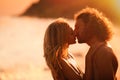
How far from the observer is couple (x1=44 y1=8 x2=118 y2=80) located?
257 cm

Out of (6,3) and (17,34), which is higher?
(6,3)

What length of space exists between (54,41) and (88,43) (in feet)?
0.82

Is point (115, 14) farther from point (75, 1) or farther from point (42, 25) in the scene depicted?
point (42, 25)

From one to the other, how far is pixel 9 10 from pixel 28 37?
17.0 inches

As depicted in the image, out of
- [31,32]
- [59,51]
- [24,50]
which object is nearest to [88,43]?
[59,51]

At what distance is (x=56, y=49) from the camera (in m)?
2.88

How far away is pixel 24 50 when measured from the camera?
498cm

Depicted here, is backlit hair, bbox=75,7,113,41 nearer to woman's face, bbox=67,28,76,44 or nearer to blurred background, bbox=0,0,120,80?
woman's face, bbox=67,28,76,44

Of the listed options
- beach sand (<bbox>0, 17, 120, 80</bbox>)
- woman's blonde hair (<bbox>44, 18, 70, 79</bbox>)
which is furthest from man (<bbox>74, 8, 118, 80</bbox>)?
beach sand (<bbox>0, 17, 120, 80</bbox>)

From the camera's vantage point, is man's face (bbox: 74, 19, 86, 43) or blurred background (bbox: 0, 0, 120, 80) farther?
blurred background (bbox: 0, 0, 120, 80)

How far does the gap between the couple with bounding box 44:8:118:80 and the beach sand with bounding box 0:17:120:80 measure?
72.3 inches

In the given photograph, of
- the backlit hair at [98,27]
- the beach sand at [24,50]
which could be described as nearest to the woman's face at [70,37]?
the backlit hair at [98,27]

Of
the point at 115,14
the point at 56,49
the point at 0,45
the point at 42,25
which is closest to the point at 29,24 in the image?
the point at 42,25

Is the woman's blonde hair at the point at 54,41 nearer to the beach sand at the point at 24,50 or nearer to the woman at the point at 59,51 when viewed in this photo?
the woman at the point at 59,51
